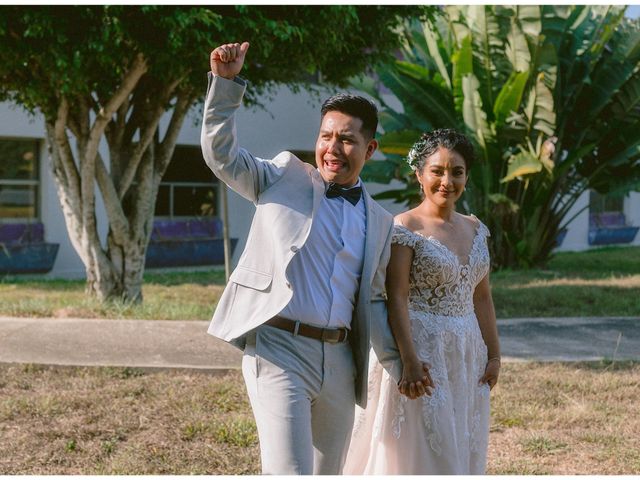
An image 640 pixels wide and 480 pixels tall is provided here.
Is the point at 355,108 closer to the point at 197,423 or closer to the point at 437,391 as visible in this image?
the point at 437,391

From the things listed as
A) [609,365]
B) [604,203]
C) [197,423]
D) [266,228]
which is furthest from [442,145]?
[604,203]

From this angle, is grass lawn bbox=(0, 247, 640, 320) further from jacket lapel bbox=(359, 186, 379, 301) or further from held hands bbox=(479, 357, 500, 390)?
jacket lapel bbox=(359, 186, 379, 301)

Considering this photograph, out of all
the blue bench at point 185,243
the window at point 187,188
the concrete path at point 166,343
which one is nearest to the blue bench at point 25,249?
the blue bench at point 185,243

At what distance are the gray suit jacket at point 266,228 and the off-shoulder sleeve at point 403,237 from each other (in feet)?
0.92

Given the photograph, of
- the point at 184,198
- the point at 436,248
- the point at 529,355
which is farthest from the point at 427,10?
the point at 184,198

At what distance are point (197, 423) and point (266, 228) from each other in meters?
2.61

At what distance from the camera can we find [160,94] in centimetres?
1033

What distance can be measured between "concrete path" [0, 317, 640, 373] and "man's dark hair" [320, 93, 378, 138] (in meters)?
4.03

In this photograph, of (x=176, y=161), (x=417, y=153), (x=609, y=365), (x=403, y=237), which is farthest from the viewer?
(x=176, y=161)

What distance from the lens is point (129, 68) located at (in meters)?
9.43

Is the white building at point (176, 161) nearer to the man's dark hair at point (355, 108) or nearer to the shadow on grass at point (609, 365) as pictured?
the shadow on grass at point (609, 365)

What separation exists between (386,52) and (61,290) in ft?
20.9

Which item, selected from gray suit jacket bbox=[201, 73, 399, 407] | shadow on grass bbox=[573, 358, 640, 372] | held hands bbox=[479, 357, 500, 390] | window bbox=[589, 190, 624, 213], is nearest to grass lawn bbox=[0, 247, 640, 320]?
shadow on grass bbox=[573, 358, 640, 372]

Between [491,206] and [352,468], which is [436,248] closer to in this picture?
[352,468]
